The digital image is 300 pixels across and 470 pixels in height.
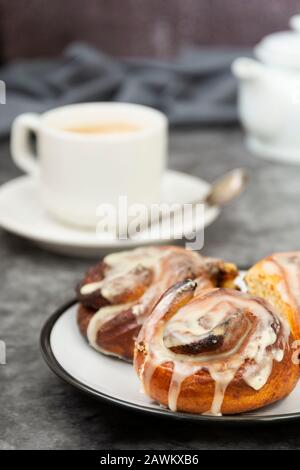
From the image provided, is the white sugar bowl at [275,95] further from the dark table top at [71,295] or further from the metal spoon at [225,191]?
the metal spoon at [225,191]

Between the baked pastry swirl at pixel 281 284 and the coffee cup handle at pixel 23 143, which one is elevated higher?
the baked pastry swirl at pixel 281 284

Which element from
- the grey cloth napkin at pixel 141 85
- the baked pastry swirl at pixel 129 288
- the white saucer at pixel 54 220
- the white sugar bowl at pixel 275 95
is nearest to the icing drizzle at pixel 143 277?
the baked pastry swirl at pixel 129 288

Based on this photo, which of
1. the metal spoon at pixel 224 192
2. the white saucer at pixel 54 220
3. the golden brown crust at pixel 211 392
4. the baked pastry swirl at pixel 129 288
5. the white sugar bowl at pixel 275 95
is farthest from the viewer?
the white sugar bowl at pixel 275 95

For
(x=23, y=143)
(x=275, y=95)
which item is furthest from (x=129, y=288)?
(x=275, y=95)

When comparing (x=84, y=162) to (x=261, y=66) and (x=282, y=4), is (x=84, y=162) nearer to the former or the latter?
(x=261, y=66)

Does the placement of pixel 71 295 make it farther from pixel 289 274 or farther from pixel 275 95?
pixel 275 95

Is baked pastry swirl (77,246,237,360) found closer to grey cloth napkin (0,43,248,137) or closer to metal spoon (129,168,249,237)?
metal spoon (129,168,249,237)

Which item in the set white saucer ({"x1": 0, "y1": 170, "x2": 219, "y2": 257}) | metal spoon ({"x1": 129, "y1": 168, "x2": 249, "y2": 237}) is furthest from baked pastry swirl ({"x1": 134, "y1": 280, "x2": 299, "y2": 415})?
metal spoon ({"x1": 129, "y1": 168, "x2": 249, "y2": 237})
